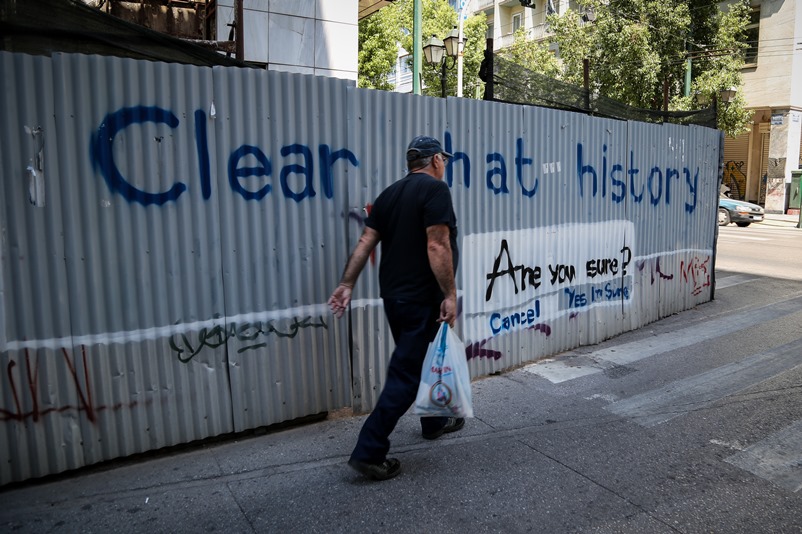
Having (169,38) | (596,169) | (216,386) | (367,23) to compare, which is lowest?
(216,386)

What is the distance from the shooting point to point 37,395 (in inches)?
129

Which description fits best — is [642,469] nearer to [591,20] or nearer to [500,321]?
[500,321]

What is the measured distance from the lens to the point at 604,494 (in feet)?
11.1

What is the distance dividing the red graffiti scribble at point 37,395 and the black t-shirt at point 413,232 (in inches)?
68.4

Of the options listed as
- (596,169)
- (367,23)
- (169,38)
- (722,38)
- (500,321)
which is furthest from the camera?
(367,23)

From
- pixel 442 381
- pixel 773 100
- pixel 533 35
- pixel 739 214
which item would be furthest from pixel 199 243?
pixel 533 35

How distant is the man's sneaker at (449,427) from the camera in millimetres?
4055

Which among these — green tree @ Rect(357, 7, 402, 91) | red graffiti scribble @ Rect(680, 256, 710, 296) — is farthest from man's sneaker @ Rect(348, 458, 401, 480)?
green tree @ Rect(357, 7, 402, 91)

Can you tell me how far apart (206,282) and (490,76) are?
10.5 feet

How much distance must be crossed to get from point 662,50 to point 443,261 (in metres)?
19.3

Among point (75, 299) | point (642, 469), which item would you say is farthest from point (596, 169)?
point (75, 299)

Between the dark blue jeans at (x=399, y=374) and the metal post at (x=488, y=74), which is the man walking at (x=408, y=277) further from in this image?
the metal post at (x=488, y=74)

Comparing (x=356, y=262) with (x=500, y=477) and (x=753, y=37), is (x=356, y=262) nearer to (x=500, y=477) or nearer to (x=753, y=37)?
(x=500, y=477)

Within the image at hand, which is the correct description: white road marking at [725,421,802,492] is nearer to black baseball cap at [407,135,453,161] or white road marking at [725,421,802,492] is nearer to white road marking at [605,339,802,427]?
white road marking at [605,339,802,427]
